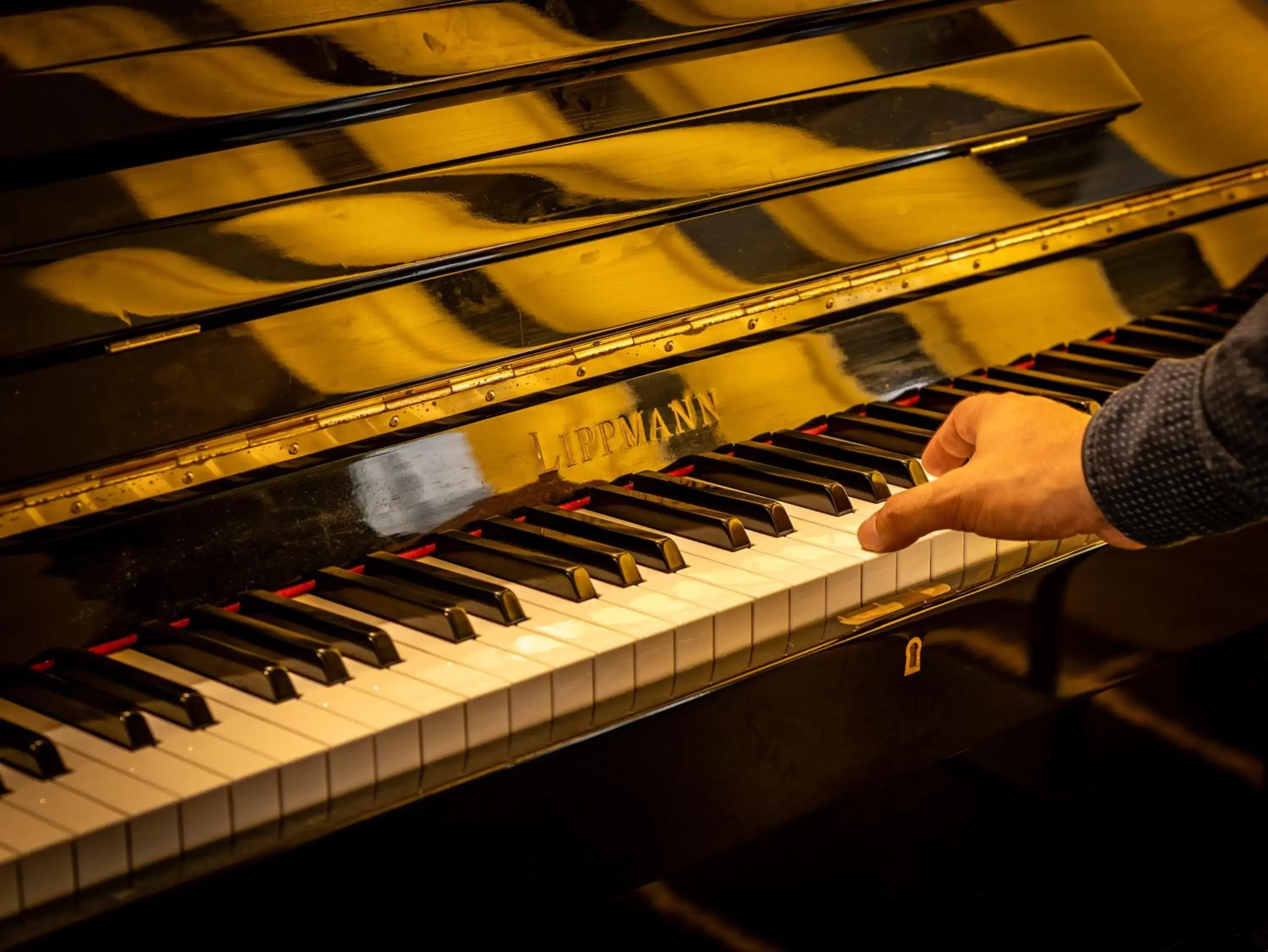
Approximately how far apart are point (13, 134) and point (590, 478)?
0.69 m

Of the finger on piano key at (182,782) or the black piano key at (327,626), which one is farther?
the black piano key at (327,626)

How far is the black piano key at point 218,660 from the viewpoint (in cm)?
122

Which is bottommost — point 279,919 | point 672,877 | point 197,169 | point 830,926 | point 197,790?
point 830,926

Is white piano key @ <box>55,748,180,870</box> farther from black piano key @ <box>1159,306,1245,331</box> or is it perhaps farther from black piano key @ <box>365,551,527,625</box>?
black piano key @ <box>1159,306,1245,331</box>

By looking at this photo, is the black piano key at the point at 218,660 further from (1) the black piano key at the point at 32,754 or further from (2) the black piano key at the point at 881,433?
(2) the black piano key at the point at 881,433

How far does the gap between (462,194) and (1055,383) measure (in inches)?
31.8

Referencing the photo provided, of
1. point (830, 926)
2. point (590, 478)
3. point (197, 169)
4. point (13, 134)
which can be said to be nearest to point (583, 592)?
point (590, 478)

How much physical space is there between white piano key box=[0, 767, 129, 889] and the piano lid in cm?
36

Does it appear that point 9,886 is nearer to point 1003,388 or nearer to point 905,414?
point 905,414

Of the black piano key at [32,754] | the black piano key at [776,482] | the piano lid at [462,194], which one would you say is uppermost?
the piano lid at [462,194]

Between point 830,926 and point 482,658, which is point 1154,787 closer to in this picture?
point 830,926

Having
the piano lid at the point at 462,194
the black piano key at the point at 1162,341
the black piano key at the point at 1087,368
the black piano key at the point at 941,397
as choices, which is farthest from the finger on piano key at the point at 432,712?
the black piano key at the point at 1162,341

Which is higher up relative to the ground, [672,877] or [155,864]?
[155,864]

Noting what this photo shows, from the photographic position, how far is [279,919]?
3.75ft
